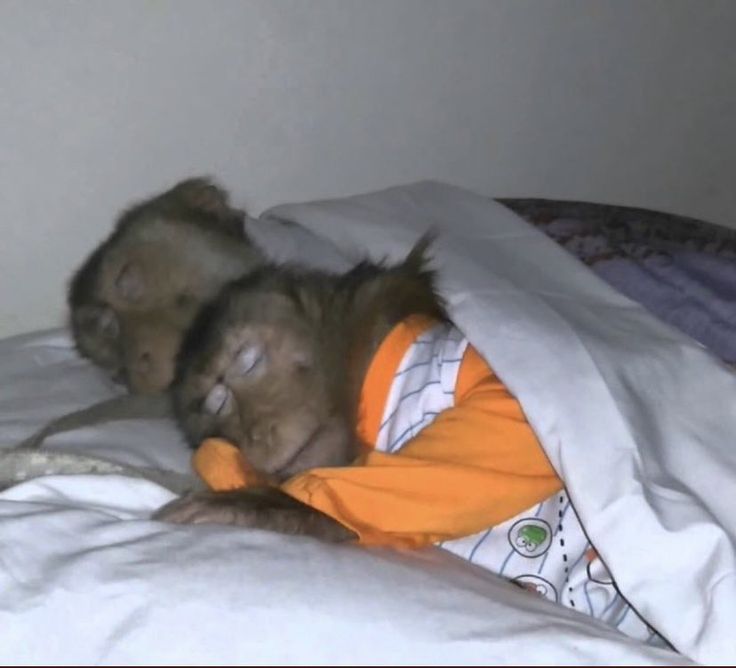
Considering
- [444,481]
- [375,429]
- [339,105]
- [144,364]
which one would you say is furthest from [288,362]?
[339,105]

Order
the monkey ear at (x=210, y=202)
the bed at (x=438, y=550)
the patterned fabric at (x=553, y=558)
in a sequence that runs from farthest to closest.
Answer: the monkey ear at (x=210, y=202) < the patterned fabric at (x=553, y=558) < the bed at (x=438, y=550)

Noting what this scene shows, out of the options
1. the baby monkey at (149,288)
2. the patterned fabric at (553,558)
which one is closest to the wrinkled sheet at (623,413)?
the patterned fabric at (553,558)

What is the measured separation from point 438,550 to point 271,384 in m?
0.23

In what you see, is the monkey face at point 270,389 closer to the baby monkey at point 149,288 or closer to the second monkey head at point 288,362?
the second monkey head at point 288,362

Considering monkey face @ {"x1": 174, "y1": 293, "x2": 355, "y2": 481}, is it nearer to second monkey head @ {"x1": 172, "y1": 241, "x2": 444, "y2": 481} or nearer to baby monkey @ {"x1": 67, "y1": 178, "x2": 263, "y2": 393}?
second monkey head @ {"x1": 172, "y1": 241, "x2": 444, "y2": 481}

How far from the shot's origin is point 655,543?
0.88 m

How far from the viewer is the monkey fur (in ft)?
3.55

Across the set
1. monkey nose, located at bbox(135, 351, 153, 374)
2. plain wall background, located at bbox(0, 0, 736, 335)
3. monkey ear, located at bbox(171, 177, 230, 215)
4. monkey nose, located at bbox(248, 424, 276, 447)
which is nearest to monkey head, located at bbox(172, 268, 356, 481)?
monkey nose, located at bbox(248, 424, 276, 447)

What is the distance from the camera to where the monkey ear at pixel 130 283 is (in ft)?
4.50

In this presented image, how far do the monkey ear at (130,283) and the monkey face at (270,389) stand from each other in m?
0.28

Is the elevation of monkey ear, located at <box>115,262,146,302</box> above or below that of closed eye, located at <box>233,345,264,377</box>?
below

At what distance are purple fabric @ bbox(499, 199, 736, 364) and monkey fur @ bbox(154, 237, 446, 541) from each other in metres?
0.30

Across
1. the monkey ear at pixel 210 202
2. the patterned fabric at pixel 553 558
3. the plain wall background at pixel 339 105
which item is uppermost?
the plain wall background at pixel 339 105

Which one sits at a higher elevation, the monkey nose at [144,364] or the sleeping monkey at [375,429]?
the sleeping monkey at [375,429]
